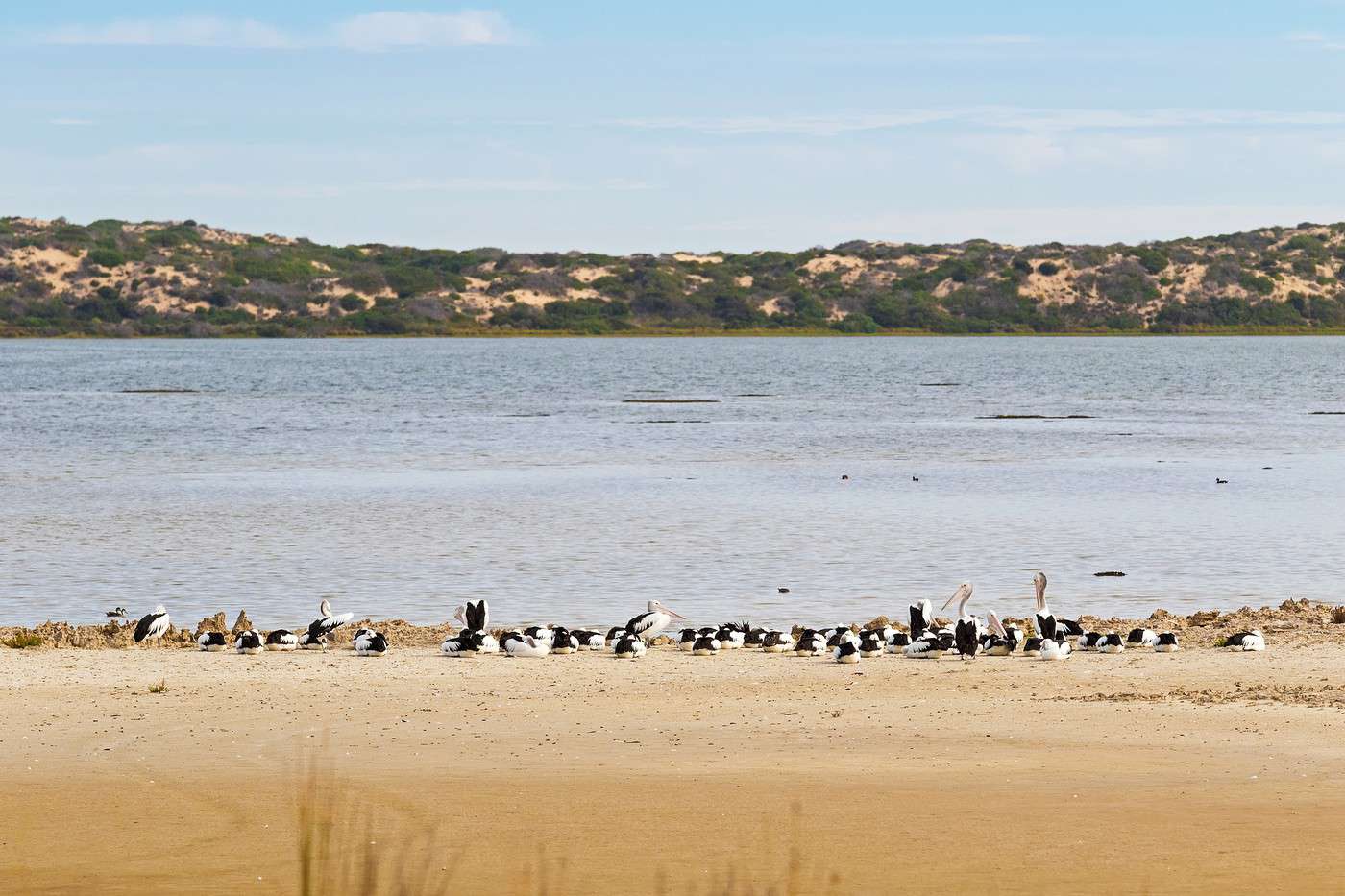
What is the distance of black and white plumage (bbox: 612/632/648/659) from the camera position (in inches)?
614

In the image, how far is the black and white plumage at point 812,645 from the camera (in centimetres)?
1556

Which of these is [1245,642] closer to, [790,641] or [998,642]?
[998,642]

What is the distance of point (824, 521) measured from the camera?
28.7 meters

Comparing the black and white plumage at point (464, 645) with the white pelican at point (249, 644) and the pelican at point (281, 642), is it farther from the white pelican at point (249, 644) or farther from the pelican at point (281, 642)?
the white pelican at point (249, 644)

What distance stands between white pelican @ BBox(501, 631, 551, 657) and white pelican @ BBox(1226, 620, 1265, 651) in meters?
5.94

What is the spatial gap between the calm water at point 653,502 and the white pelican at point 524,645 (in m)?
2.92

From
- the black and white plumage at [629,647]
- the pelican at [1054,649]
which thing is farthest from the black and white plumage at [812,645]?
the pelican at [1054,649]

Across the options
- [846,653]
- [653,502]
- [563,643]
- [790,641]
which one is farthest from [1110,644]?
[653,502]

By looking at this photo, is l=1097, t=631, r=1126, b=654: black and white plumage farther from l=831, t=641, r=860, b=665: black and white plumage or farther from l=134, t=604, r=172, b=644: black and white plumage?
l=134, t=604, r=172, b=644: black and white plumage

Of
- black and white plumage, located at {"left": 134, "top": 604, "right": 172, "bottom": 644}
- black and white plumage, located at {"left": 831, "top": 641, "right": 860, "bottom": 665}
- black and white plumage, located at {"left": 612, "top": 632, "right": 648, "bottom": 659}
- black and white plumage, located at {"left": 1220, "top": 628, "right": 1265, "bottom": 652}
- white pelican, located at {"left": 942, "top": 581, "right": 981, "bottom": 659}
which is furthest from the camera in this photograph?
black and white plumage, located at {"left": 134, "top": 604, "right": 172, "bottom": 644}

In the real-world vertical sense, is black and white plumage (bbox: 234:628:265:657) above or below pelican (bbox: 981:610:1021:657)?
below

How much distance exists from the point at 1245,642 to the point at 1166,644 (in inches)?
25.9

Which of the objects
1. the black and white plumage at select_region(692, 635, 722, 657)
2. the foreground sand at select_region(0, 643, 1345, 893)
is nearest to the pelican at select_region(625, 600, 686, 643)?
the black and white plumage at select_region(692, 635, 722, 657)

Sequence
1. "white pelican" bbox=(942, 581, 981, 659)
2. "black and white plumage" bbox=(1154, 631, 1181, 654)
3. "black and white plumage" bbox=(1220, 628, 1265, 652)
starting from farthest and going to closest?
"black and white plumage" bbox=(1154, 631, 1181, 654), "black and white plumage" bbox=(1220, 628, 1265, 652), "white pelican" bbox=(942, 581, 981, 659)
